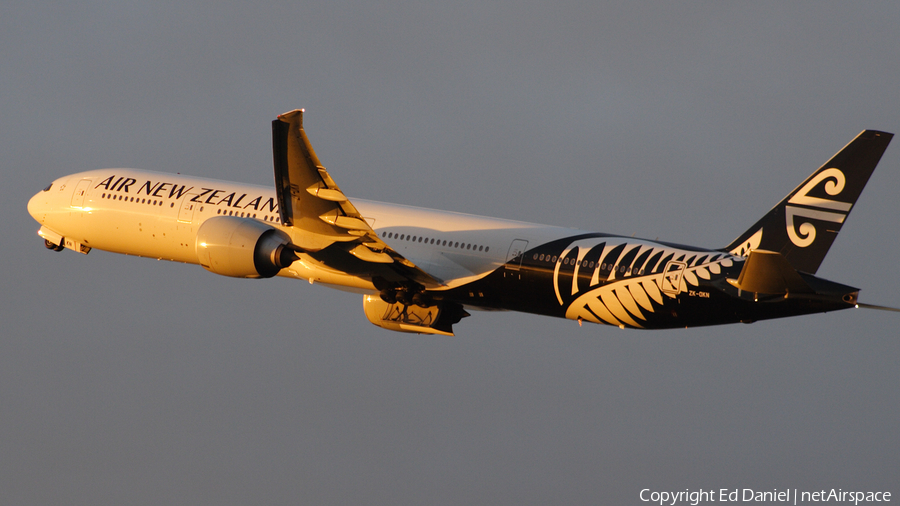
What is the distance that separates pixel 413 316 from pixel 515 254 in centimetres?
451

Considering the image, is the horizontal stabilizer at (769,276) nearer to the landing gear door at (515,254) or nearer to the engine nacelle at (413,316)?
the landing gear door at (515,254)

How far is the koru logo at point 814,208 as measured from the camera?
94.3ft

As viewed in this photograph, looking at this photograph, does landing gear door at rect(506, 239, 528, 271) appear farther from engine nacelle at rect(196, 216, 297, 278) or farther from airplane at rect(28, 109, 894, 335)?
engine nacelle at rect(196, 216, 297, 278)

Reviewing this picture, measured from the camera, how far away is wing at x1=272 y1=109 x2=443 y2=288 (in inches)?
1158

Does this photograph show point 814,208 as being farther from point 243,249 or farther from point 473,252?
point 243,249

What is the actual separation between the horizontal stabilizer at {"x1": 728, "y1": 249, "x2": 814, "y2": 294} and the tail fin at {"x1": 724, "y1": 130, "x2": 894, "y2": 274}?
1.24m

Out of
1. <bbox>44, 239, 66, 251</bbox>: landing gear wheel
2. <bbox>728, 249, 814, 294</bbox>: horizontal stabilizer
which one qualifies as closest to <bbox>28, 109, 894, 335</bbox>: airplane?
<bbox>728, 249, 814, 294</bbox>: horizontal stabilizer

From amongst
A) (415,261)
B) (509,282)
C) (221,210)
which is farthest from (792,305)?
(221,210)

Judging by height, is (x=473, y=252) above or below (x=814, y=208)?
below

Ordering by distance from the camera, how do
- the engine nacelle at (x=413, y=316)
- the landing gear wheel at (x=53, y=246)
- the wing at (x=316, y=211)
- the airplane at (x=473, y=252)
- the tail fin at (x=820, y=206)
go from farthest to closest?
the landing gear wheel at (x=53, y=246)
the engine nacelle at (x=413, y=316)
the wing at (x=316, y=211)
the airplane at (x=473, y=252)
the tail fin at (x=820, y=206)

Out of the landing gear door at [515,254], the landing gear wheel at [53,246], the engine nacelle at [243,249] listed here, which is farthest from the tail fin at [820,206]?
the landing gear wheel at [53,246]

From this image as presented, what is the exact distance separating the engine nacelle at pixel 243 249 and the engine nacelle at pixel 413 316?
14.3 feet

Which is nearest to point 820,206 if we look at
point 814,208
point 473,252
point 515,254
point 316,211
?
point 814,208

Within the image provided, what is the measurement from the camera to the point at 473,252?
32406 mm
